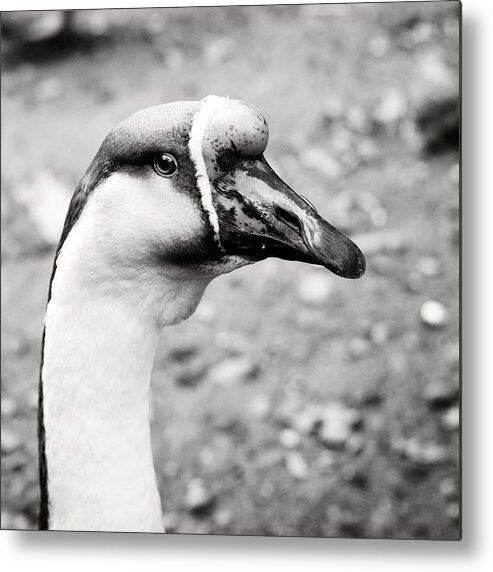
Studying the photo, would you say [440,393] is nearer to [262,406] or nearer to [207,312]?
[262,406]

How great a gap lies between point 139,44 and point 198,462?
0.89 meters

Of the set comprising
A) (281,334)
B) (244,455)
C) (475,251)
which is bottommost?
(244,455)

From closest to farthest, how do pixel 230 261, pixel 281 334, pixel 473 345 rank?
1. pixel 230 261
2. pixel 473 345
3. pixel 281 334

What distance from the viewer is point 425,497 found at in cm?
159

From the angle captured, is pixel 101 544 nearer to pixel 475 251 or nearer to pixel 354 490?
pixel 354 490

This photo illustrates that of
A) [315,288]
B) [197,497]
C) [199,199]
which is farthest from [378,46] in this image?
[197,497]

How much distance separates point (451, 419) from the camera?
1.55m

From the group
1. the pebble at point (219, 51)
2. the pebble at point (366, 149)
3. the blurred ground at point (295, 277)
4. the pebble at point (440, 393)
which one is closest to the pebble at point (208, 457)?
Answer: the blurred ground at point (295, 277)

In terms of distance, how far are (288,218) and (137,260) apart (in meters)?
0.25

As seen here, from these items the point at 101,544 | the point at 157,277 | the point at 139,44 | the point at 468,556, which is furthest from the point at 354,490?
the point at 139,44

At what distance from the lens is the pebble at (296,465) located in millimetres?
1672

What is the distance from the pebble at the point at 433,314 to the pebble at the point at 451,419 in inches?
6.4

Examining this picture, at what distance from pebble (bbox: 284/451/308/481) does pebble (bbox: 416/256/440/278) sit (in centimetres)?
45

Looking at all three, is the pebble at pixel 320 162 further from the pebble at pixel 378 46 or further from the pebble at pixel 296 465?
the pebble at pixel 296 465
